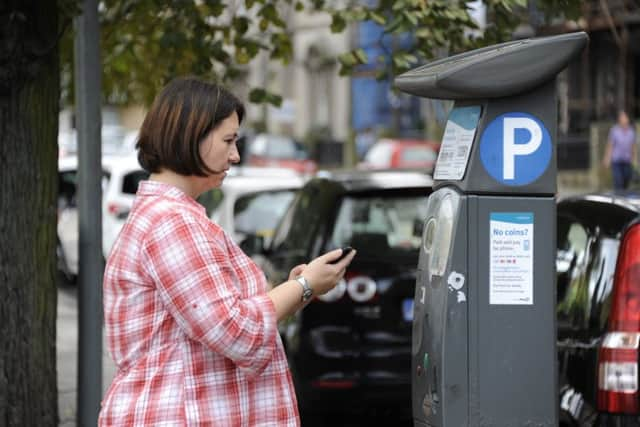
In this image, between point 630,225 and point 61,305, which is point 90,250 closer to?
point 630,225

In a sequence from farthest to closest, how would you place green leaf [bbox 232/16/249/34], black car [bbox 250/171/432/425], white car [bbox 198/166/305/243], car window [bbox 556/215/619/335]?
white car [bbox 198/166/305/243] → green leaf [bbox 232/16/249/34] → black car [bbox 250/171/432/425] → car window [bbox 556/215/619/335]

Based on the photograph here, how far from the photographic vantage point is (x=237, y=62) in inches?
361

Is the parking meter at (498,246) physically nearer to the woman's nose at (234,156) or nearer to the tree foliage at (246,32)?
the woman's nose at (234,156)

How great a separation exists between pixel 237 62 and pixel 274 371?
6.17m

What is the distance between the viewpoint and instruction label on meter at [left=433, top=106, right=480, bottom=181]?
4070mm

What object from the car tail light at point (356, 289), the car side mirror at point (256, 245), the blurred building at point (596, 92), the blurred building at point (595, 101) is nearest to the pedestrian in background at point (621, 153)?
the blurred building at point (595, 101)

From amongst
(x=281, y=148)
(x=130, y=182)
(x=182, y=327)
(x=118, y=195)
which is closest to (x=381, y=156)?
(x=281, y=148)

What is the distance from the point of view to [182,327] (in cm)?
307

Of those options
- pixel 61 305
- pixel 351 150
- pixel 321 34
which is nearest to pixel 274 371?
pixel 61 305

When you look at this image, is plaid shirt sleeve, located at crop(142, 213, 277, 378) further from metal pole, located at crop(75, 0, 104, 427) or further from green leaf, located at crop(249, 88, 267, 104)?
green leaf, located at crop(249, 88, 267, 104)

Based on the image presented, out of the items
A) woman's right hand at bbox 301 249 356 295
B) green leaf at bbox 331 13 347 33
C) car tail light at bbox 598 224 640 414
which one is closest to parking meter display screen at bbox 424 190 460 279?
woman's right hand at bbox 301 249 356 295

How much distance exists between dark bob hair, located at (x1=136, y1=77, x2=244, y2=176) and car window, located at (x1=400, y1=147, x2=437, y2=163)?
26042 mm

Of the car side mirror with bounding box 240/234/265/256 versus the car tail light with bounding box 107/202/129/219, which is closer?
the car side mirror with bounding box 240/234/265/256

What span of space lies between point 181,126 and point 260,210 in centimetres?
921
